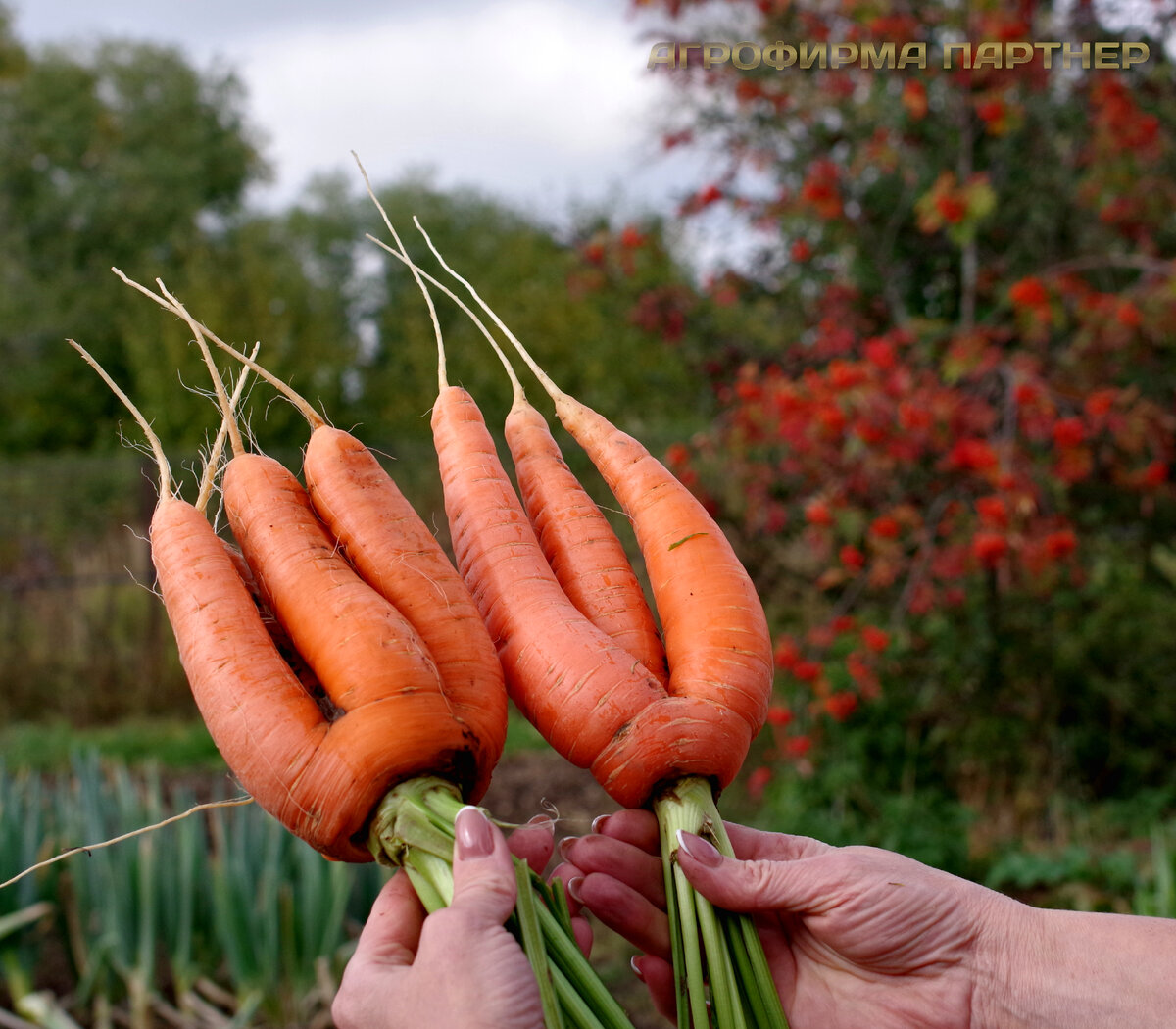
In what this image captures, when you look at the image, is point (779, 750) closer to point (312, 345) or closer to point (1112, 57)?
point (1112, 57)

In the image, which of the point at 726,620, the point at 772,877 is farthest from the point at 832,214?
the point at 772,877

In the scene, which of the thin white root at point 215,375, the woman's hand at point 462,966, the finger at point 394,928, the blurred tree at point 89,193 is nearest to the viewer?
the woman's hand at point 462,966

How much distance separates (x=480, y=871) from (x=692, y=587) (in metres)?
0.55

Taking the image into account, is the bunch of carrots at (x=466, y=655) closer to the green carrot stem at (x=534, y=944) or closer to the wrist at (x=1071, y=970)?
the green carrot stem at (x=534, y=944)

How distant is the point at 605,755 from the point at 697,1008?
0.33 meters

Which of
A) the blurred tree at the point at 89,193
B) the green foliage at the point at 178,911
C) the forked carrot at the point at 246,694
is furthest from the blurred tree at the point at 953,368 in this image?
the blurred tree at the point at 89,193

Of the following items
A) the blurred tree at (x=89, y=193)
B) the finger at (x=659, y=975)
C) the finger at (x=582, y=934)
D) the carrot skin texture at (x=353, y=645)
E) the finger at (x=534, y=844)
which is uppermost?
the blurred tree at (x=89, y=193)

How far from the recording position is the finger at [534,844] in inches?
52.6

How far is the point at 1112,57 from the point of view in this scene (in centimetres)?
426

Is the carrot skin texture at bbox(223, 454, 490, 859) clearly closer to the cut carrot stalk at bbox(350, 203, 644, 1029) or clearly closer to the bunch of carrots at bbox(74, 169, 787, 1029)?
the bunch of carrots at bbox(74, 169, 787, 1029)

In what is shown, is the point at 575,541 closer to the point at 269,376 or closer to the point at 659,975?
the point at 269,376

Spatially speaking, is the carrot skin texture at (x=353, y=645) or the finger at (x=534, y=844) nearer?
the carrot skin texture at (x=353, y=645)

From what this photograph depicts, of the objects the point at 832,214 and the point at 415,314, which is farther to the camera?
the point at 415,314

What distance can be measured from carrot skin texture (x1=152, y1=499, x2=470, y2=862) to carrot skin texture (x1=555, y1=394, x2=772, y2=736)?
1.21ft
